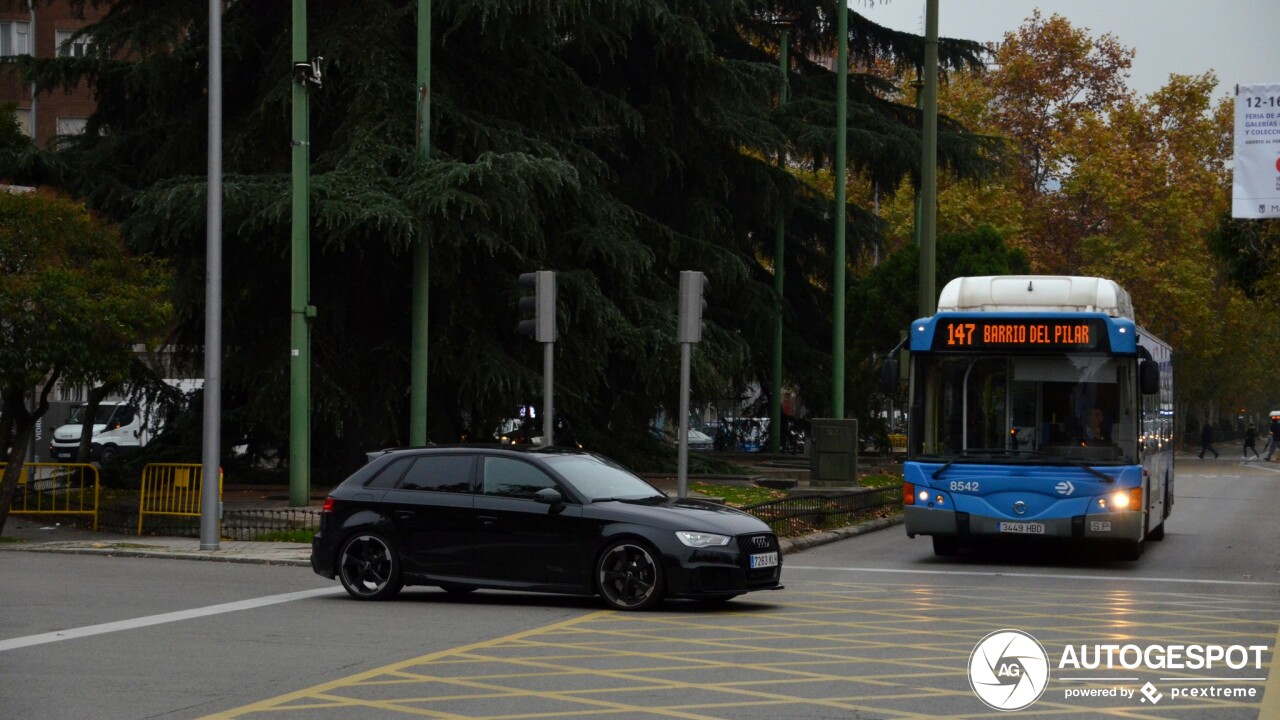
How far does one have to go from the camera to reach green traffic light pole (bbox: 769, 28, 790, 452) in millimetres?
36094

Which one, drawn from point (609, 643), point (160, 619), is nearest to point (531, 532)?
point (609, 643)

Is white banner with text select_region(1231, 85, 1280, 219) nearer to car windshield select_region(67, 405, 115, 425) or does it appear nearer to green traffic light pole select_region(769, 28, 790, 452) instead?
green traffic light pole select_region(769, 28, 790, 452)

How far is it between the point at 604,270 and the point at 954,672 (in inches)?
734

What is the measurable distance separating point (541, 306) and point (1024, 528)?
5.59 meters

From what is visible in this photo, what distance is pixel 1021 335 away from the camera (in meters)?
18.1

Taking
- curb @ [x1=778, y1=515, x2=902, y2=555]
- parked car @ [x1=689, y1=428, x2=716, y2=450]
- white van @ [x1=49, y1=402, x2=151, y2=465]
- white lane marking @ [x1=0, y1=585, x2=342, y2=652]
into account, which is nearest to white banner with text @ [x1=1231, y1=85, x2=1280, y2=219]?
curb @ [x1=778, y1=515, x2=902, y2=555]

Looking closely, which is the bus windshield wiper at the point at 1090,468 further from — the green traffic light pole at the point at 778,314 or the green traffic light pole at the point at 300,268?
the green traffic light pole at the point at 778,314

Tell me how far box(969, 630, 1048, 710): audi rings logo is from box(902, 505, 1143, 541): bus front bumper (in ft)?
19.0

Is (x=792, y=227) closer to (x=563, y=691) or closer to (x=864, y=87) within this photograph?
(x=864, y=87)

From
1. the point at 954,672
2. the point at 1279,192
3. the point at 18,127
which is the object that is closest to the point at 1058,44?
the point at 18,127

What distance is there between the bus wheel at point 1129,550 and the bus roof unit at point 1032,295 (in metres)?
2.55

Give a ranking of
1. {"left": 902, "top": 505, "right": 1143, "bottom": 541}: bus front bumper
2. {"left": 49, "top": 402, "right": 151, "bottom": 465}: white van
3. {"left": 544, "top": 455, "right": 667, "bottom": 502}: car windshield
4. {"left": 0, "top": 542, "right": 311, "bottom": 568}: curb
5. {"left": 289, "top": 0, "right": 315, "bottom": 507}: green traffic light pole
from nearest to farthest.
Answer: {"left": 544, "top": 455, "right": 667, "bottom": 502}: car windshield → {"left": 902, "top": 505, "right": 1143, "bottom": 541}: bus front bumper → {"left": 0, "top": 542, "right": 311, "bottom": 568}: curb → {"left": 289, "top": 0, "right": 315, "bottom": 507}: green traffic light pole → {"left": 49, "top": 402, "right": 151, "bottom": 465}: white van

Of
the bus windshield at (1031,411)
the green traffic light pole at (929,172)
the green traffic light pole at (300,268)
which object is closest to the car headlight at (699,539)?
the bus windshield at (1031,411)

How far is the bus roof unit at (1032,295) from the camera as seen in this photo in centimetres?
1831
